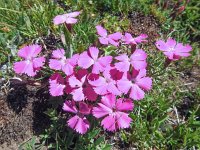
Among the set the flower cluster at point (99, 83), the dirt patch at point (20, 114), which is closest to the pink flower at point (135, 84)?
the flower cluster at point (99, 83)

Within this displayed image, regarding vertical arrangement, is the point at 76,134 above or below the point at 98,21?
below

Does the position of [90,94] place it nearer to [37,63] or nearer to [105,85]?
[105,85]

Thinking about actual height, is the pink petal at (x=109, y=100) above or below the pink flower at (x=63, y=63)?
below

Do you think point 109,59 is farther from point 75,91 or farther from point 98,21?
point 98,21

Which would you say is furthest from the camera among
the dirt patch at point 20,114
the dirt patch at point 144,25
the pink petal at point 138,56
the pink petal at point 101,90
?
the dirt patch at point 144,25

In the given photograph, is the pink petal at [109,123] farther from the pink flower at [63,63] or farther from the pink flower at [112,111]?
the pink flower at [63,63]

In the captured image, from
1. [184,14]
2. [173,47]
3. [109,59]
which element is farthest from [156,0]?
[109,59]

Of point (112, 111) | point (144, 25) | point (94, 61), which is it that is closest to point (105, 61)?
point (94, 61)
